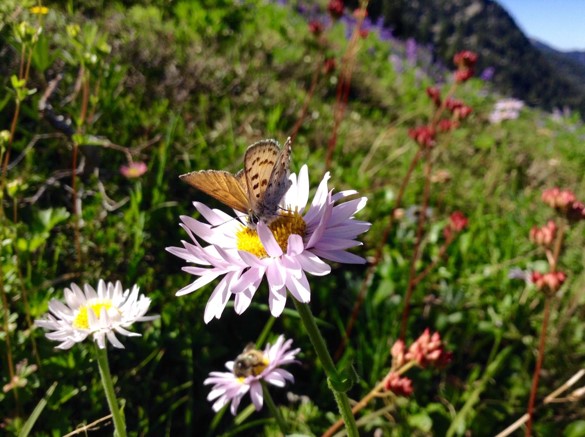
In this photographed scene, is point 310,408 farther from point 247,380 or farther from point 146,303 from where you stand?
point 146,303

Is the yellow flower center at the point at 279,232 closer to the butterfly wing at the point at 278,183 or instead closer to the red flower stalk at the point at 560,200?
the butterfly wing at the point at 278,183

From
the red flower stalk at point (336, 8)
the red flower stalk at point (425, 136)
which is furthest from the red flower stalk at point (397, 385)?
the red flower stalk at point (336, 8)

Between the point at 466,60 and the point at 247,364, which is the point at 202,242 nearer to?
the point at 247,364

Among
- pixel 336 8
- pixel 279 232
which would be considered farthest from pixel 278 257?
pixel 336 8

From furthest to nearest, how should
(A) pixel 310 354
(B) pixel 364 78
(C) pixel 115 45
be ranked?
(B) pixel 364 78, (C) pixel 115 45, (A) pixel 310 354

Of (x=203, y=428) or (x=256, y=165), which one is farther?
(x=203, y=428)

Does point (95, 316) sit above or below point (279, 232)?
below

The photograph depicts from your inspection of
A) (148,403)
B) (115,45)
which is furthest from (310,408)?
(115,45)
